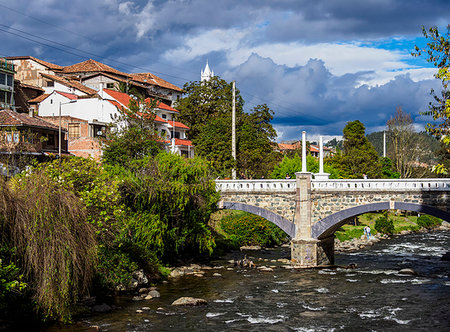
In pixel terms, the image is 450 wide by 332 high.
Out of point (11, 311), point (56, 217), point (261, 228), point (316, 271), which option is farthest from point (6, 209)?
point (261, 228)

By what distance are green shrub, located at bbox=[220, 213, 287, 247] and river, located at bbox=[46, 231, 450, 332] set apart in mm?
10132

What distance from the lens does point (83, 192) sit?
83.9 ft

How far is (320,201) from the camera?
124 ft

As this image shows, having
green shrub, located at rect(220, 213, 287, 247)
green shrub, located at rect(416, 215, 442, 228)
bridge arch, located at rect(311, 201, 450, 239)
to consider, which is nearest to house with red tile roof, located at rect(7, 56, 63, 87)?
green shrub, located at rect(220, 213, 287, 247)

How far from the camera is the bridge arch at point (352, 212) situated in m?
34.6

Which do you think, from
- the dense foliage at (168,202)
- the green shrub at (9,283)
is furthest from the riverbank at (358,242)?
the green shrub at (9,283)

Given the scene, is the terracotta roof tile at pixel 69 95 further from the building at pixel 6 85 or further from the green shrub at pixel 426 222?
the green shrub at pixel 426 222

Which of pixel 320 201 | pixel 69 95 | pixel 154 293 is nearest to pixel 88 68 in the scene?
pixel 69 95

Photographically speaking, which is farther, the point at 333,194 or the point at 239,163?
the point at 239,163

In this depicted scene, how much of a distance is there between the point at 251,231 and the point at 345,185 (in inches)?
607

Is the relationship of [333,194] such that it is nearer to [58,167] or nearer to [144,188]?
[144,188]

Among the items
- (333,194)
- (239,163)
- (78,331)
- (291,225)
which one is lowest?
(78,331)

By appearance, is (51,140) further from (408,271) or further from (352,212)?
(408,271)

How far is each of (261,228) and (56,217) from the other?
30787mm
